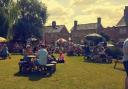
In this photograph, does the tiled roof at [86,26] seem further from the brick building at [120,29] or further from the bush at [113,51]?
the bush at [113,51]

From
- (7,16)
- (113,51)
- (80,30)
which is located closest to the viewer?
(113,51)

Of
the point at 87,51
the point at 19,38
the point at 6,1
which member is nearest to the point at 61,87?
the point at 87,51

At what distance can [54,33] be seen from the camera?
9888 cm

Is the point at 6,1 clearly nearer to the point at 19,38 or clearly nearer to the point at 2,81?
the point at 19,38

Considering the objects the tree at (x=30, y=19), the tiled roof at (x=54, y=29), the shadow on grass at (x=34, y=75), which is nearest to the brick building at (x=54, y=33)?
the tiled roof at (x=54, y=29)

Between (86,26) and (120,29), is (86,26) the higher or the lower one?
the higher one

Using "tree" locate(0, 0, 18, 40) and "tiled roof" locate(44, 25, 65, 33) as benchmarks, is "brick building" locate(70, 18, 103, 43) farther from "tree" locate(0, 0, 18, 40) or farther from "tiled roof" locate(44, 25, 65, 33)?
"tree" locate(0, 0, 18, 40)

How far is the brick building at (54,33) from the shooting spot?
98500mm

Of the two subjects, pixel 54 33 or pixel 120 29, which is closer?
pixel 120 29

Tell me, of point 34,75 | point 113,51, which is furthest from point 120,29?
point 34,75

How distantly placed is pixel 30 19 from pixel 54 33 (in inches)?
1378

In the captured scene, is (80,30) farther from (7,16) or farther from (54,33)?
(7,16)

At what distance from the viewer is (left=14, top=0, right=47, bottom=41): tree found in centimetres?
5984

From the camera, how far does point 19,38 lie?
191 feet
